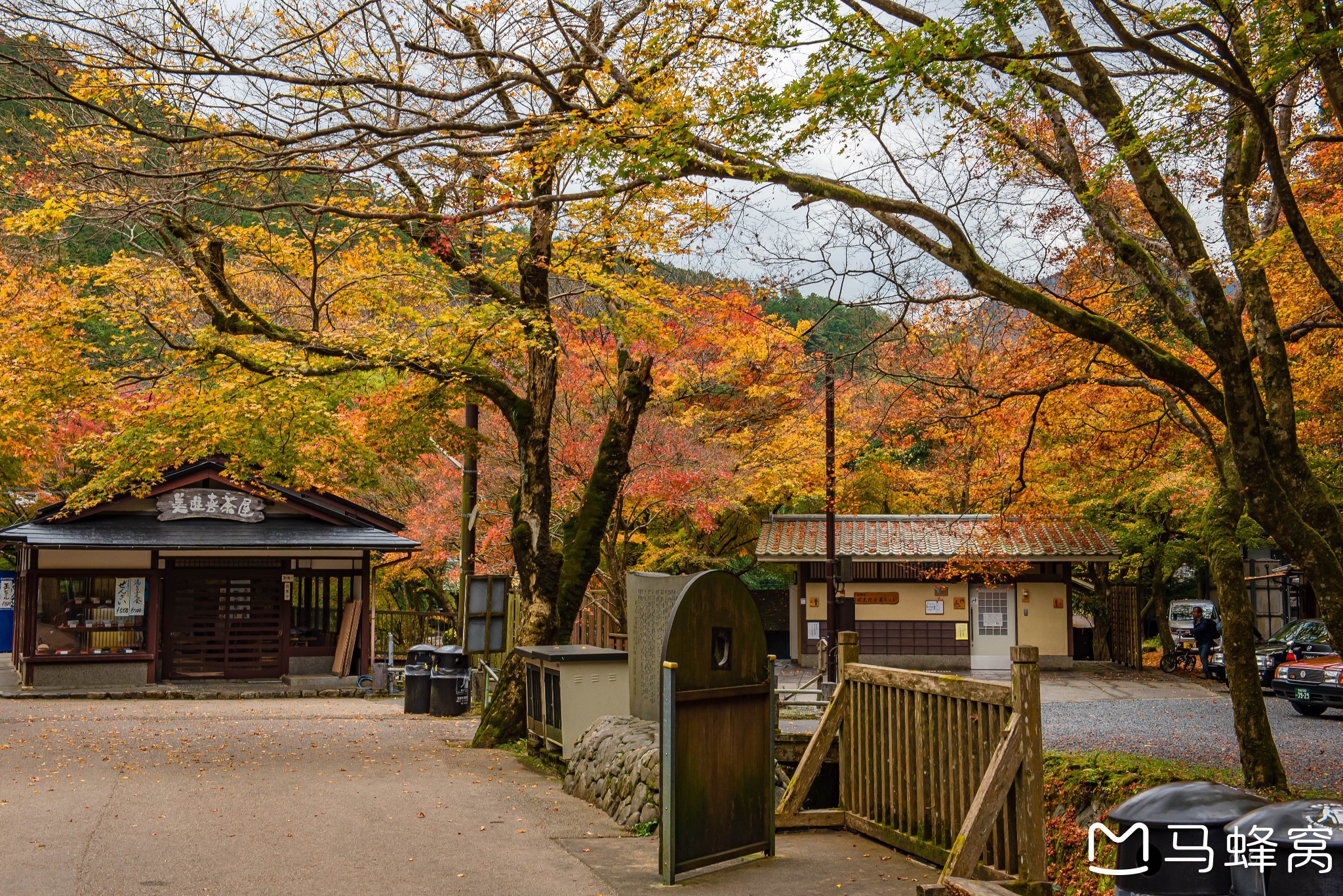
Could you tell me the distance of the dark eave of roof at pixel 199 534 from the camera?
20.4 meters

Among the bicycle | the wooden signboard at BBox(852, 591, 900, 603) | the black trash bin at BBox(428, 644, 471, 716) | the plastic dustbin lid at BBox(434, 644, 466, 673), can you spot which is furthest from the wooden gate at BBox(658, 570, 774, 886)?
the bicycle

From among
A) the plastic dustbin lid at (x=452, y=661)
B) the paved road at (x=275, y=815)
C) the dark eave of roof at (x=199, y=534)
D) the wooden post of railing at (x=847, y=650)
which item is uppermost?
the dark eave of roof at (x=199, y=534)

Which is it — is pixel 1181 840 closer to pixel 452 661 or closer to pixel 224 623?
pixel 452 661

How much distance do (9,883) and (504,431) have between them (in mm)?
15910

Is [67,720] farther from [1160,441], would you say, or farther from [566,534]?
[1160,441]

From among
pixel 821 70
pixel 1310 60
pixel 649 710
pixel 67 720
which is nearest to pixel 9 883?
pixel 649 710

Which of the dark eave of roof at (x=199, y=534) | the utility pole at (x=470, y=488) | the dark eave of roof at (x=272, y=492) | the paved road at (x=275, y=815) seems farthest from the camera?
the dark eave of roof at (x=272, y=492)

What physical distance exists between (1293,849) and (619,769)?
6.40m

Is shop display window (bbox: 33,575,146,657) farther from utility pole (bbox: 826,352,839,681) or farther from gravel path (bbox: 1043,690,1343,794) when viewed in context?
gravel path (bbox: 1043,690,1343,794)

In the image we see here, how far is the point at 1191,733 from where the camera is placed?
14.6 m

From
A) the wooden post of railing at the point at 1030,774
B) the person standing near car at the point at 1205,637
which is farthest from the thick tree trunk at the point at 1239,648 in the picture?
the person standing near car at the point at 1205,637

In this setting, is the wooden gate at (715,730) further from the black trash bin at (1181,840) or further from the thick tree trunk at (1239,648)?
the thick tree trunk at (1239,648)

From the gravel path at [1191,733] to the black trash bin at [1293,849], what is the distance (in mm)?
7243

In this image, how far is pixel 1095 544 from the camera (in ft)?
86.8
